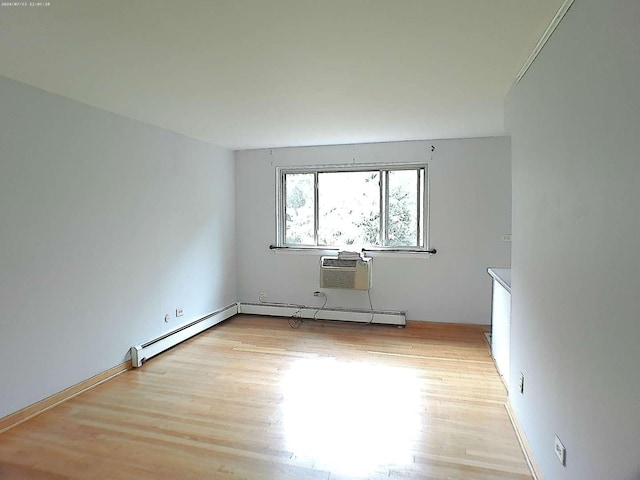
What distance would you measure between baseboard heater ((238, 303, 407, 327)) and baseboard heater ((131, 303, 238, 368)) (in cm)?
33

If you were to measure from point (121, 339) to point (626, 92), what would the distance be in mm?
3712

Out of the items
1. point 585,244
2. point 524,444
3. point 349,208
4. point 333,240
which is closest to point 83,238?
point 333,240

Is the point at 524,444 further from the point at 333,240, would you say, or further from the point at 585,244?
the point at 333,240

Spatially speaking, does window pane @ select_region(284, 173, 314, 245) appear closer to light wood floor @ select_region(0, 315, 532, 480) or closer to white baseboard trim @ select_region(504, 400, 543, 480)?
light wood floor @ select_region(0, 315, 532, 480)

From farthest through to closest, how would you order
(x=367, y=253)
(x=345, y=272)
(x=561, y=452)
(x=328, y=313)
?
1. (x=328, y=313)
2. (x=367, y=253)
3. (x=345, y=272)
4. (x=561, y=452)

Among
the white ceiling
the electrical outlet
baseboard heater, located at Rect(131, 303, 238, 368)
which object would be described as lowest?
baseboard heater, located at Rect(131, 303, 238, 368)

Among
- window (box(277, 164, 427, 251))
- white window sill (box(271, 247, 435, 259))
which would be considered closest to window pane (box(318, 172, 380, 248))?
window (box(277, 164, 427, 251))

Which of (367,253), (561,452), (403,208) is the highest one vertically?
(403,208)

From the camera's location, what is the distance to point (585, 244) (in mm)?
1383

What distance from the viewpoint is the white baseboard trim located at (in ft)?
6.32

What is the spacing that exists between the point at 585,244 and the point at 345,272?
11.0ft

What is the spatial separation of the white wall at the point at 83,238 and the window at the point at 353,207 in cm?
130

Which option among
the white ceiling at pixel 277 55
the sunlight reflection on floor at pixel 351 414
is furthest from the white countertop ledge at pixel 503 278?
the white ceiling at pixel 277 55

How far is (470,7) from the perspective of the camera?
1.62 meters
